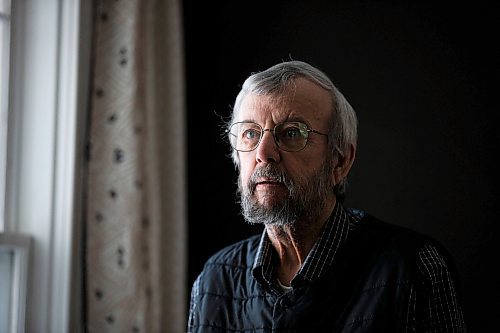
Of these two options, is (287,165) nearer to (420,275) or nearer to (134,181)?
(420,275)

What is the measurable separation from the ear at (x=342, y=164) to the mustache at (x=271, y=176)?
0.17 m

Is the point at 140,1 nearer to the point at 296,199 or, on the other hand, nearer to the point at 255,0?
the point at 255,0

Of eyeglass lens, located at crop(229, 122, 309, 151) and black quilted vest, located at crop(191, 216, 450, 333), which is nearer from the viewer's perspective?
black quilted vest, located at crop(191, 216, 450, 333)

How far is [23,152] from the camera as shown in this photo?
249cm

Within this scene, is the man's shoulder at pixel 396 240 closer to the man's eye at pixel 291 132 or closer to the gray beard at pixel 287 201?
the gray beard at pixel 287 201

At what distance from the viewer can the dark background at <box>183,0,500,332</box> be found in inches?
95.7

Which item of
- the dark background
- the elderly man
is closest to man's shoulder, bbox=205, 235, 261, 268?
the elderly man

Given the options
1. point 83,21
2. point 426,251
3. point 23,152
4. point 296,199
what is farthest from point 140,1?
point 426,251

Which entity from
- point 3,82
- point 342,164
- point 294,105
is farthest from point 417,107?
point 3,82

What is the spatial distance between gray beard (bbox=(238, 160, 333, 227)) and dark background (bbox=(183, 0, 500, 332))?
3.05 feet

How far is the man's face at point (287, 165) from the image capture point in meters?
1.63

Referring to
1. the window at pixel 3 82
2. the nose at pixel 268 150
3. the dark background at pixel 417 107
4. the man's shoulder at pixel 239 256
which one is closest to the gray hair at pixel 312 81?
the nose at pixel 268 150

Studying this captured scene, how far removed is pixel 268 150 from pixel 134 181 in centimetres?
103

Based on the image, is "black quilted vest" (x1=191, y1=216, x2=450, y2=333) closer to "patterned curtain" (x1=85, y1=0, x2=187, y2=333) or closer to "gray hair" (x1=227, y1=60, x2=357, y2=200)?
"gray hair" (x1=227, y1=60, x2=357, y2=200)
